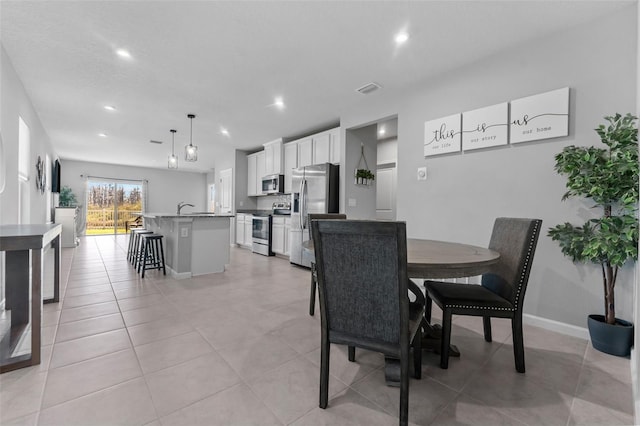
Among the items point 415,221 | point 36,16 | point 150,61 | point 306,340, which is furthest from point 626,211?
point 36,16

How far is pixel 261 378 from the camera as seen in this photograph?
167cm

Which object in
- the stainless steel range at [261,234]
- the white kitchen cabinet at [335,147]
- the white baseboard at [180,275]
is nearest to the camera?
the white baseboard at [180,275]

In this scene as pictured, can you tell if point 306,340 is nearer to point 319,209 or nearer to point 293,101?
point 319,209

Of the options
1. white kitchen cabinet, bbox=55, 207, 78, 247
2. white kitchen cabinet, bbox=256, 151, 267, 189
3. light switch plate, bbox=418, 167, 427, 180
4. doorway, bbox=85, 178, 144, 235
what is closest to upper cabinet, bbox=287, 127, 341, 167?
white kitchen cabinet, bbox=256, 151, 267, 189

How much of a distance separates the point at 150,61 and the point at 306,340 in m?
3.23

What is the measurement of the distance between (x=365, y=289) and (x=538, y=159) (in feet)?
7.58

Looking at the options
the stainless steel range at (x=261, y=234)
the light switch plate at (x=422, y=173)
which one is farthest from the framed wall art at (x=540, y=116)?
the stainless steel range at (x=261, y=234)

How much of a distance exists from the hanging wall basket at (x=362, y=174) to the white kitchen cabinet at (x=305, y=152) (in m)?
1.07

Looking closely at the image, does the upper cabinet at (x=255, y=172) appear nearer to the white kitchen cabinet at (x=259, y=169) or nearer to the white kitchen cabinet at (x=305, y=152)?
the white kitchen cabinet at (x=259, y=169)

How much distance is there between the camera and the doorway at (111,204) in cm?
980

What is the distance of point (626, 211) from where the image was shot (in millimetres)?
2080

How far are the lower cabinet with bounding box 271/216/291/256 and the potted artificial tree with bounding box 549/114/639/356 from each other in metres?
4.30

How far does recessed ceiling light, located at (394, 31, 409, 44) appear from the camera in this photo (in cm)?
249

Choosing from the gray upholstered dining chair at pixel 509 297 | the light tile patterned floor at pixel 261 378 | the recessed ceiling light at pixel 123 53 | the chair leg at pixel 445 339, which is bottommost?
the light tile patterned floor at pixel 261 378
